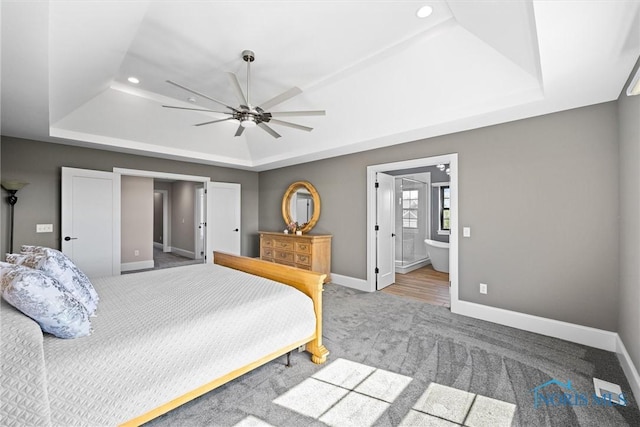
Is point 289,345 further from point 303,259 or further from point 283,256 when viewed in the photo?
point 283,256

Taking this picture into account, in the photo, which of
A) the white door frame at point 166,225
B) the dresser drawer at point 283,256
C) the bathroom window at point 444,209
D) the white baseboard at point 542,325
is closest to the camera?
the white baseboard at point 542,325

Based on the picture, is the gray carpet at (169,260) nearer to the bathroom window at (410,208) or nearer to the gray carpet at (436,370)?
the gray carpet at (436,370)

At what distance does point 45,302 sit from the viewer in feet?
4.39

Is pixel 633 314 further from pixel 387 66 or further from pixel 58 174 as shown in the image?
pixel 58 174

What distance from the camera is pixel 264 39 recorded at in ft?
8.13

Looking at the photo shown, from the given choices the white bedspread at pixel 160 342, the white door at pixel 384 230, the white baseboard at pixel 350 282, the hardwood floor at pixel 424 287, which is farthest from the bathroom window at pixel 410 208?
the white bedspread at pixel 160 342

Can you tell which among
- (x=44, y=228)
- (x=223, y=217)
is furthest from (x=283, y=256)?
(x=44, y=228)

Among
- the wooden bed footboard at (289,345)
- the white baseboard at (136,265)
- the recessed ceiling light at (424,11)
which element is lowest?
the white baseboard at (136,265)

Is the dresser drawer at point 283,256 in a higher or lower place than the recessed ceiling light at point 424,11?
lower

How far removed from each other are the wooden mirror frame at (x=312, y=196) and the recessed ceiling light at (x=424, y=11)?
3407 mm

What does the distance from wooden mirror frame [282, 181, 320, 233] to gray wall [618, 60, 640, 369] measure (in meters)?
3.93

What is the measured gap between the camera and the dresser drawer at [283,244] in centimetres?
514

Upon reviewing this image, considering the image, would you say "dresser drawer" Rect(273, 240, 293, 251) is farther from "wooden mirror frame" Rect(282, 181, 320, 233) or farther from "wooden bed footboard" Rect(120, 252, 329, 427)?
"wooden bed footboard" Rect(120, 252, 329, 427)

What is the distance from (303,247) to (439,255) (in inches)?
123
